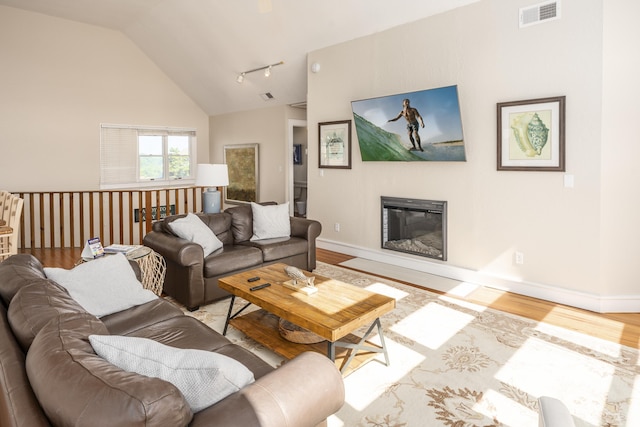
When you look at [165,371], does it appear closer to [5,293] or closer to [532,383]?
[5,293]

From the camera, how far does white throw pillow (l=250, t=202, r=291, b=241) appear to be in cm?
448

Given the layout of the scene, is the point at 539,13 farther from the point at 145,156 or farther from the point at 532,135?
the point at 145,156

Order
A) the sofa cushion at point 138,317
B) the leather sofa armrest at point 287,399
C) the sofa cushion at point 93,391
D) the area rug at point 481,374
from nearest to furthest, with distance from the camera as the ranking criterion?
the sofa cushion at point 93,391 < the leather sofa armrest at point 287,399 < the area rug at point 481,374 < the sofa cushion at point 138,317

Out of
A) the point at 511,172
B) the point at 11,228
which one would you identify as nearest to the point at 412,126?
the point at 511,172

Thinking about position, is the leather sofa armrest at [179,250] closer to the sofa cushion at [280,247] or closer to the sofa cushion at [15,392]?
the sofa cushion at [280,247]

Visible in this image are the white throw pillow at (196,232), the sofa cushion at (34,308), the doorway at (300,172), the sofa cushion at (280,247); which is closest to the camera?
the sofa cushion at (34,308)

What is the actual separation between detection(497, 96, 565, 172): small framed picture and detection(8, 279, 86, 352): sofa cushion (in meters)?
3.75

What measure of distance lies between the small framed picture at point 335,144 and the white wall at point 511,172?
8.0 inches

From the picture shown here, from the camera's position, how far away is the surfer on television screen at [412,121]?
14.5ft

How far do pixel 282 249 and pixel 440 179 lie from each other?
1960 millimetres

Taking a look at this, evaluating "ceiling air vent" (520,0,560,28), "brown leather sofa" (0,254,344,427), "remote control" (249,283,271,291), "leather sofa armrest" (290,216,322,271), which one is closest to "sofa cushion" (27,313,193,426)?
"brown leather sofa" (0,254,344,427)

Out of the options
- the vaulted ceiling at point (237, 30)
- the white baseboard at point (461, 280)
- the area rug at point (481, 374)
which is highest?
the vaulted ceiling at point (237, 30)

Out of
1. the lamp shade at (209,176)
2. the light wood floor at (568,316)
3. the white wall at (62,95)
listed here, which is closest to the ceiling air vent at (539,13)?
the light wood floor at (568,316)

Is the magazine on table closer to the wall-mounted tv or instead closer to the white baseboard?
the white baseboard
